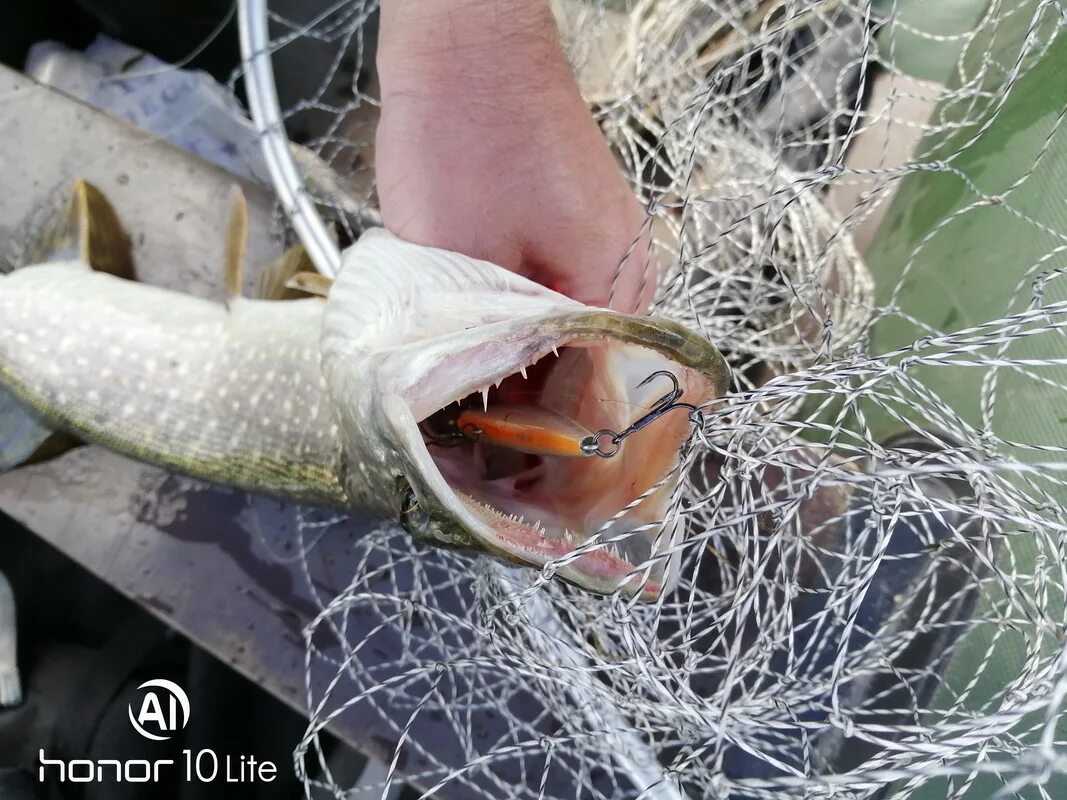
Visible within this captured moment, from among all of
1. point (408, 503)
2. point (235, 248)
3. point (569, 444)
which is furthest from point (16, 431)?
point (569, 444)

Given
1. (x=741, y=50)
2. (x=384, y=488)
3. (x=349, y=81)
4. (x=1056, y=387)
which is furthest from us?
(x=349, y=81)

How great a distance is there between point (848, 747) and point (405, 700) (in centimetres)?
79

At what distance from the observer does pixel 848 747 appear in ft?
3.50

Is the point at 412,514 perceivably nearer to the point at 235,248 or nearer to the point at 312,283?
the point at 312,283

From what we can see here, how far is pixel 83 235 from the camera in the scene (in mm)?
1260

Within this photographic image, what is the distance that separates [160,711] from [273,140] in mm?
1215

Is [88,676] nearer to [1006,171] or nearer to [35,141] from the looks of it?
[35,141]

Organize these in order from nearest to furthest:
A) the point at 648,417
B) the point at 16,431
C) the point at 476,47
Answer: the point at 648,417, the point at 476,47, the point at 16,431

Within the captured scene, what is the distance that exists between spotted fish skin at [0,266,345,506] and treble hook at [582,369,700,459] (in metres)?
0.46

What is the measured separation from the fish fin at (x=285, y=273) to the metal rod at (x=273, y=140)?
0.03m

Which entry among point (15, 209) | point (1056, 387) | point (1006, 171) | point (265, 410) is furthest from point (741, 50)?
point (15, 209)

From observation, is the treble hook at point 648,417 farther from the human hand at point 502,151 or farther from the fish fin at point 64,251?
the fish fin at point 64,251

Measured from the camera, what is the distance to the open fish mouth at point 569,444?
0.54 m

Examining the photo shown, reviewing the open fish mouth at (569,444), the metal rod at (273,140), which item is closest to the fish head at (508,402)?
the open fish mouth at (569,444)
